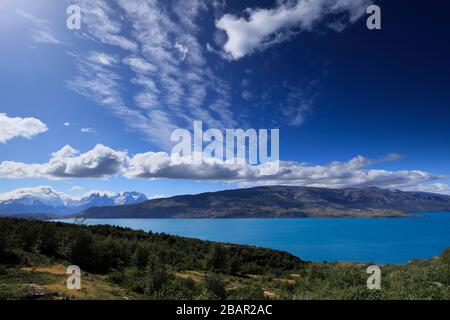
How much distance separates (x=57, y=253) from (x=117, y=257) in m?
5.27

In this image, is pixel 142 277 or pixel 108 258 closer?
pixel 142 277

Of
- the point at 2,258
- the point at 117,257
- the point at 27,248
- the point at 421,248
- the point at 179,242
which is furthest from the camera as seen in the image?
the point at 421,248

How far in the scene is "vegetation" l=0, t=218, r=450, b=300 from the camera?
1309cm

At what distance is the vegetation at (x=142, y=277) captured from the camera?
42.9ft

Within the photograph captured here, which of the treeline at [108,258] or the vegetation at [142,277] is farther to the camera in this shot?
the treeline at [108,258]

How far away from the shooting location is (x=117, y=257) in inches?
1168

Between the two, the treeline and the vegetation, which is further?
the treeline

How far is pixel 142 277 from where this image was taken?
20.1 metres
